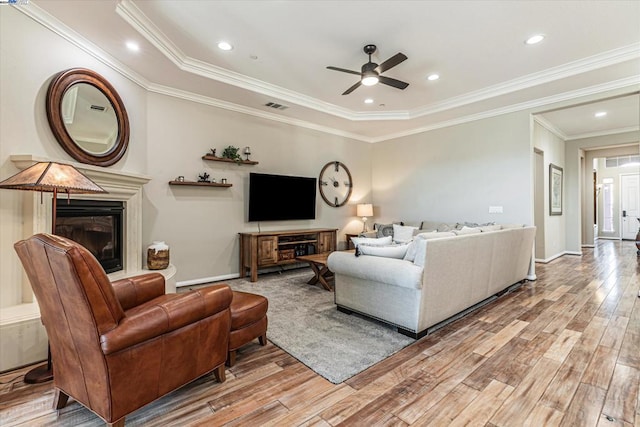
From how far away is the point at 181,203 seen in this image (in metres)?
4.46

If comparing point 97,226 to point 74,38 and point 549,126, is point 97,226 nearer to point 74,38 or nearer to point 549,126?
point 74,38

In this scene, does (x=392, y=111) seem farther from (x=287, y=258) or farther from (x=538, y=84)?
(x=287, y=258)

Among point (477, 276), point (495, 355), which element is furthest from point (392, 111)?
point (495, 355)

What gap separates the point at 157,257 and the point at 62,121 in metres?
1.72

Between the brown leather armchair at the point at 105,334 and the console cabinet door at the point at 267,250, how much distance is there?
2.96 meters

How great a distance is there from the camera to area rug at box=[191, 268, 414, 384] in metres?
2.29

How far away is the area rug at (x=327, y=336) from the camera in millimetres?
2295

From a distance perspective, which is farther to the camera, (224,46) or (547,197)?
(547,197)

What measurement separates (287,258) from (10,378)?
3.44 meters

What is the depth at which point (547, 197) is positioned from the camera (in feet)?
20.5

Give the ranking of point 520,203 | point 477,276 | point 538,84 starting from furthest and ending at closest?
point 520,203, point 538,84, point 477,276

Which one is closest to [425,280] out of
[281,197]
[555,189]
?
[281,197]

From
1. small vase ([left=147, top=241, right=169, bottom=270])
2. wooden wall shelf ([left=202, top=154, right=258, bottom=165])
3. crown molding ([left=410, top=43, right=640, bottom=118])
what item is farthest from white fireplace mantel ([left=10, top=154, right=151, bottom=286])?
crown molding ([left=410, top=43, right=640, bottom=118])

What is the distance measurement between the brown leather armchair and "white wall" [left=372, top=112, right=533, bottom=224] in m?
4.99
